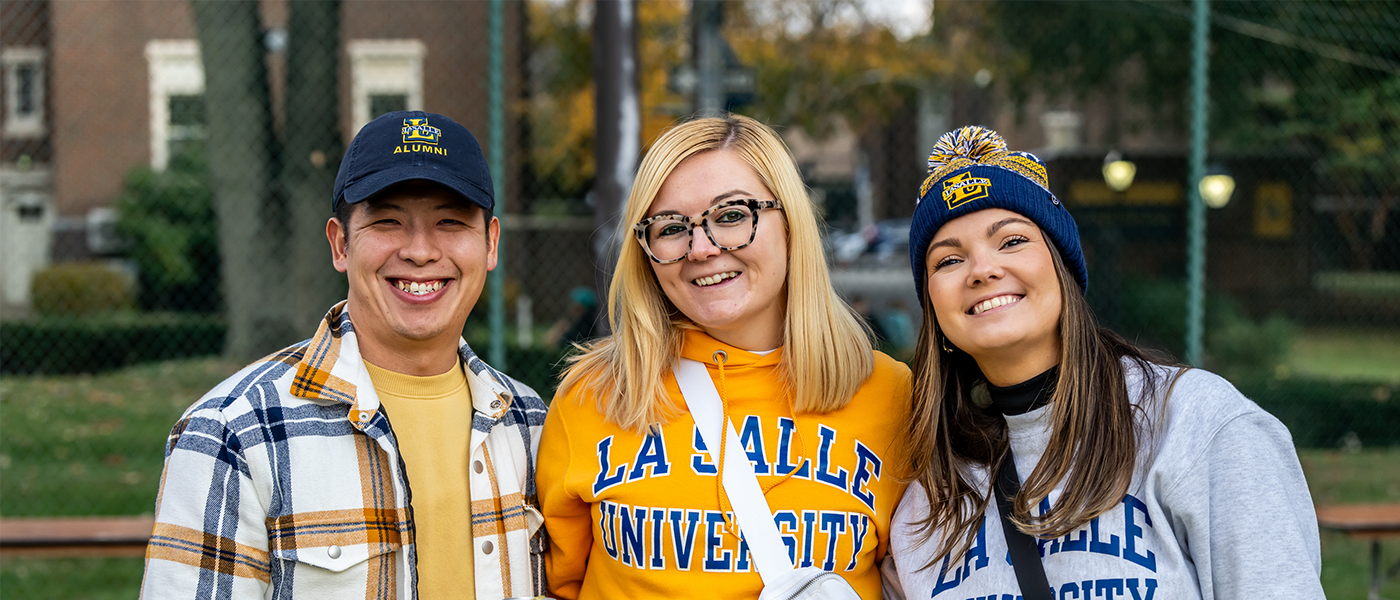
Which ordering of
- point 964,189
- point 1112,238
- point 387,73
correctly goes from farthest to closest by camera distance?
1. point 387,73
2. point 1112,238
3. point 964,189

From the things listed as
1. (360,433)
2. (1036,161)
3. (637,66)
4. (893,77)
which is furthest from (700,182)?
(893,77)

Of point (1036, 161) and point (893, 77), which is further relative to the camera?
point (893, 77)

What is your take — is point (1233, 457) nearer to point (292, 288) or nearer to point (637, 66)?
point (637, 66)

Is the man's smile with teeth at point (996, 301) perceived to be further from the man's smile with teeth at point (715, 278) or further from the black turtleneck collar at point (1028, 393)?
the man's smile with teeth at point (715, 278)

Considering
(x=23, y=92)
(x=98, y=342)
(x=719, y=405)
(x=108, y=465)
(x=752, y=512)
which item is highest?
(x=23, y=92)

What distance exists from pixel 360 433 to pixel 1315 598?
5.81 ft

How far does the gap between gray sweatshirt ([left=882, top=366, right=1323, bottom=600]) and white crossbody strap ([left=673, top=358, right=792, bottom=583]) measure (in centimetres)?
39

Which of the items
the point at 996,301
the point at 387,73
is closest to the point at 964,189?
the point at 996,301

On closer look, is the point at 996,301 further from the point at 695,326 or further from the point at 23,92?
the point at 23,92

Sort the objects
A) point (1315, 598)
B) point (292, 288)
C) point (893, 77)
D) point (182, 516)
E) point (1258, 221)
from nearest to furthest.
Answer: point (1315, 598)
point (182, 516)
point (292, 288)
point (1258, 221)
point (893, 77)

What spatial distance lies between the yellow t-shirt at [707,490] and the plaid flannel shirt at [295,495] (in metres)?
0.21

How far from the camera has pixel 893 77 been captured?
16.1 metres

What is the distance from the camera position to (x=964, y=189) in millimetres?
2080

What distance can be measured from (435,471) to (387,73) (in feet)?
44.4
